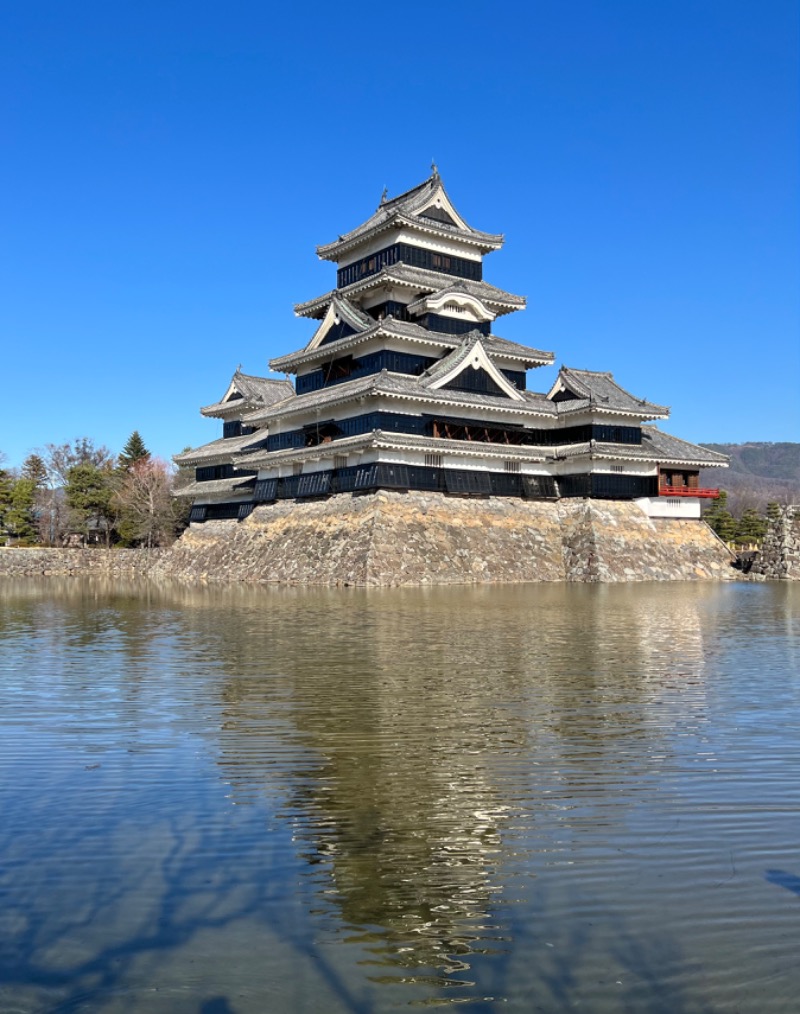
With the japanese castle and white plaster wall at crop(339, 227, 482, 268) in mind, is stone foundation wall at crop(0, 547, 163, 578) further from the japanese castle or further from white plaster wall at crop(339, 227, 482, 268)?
white plaster wall at crop(339, 227, 482, 268)

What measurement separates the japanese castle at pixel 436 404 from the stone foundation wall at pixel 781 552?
4.32 meters

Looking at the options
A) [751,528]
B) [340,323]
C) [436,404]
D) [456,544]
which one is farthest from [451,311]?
[751,528]

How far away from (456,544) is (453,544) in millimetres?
175

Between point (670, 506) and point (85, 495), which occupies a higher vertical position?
point (85, 495)

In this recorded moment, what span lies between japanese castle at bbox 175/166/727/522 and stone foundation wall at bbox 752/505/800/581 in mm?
4318

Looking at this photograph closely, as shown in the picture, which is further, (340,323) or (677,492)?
(677,492)

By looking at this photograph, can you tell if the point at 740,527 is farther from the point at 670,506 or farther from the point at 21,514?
the point at 21,514

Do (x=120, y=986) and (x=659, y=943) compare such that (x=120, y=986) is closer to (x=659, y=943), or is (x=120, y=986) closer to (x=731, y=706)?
(x=659, y=943)

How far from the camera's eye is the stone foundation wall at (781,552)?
44562 mm

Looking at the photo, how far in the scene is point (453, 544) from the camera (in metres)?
38.7

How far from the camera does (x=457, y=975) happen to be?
4023mm

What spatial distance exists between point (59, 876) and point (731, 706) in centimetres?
797

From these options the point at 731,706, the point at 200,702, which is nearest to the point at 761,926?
the point at 731,706

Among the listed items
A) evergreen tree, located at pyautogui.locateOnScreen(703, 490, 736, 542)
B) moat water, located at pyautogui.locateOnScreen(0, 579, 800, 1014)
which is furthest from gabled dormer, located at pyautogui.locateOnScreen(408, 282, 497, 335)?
moat water, located at pyautogui.locateOnScreen(0, 579, 800, 1014)
